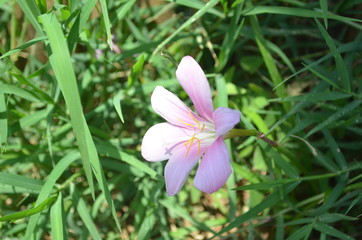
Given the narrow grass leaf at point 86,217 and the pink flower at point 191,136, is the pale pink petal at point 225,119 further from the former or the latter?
the narrow grass leaf at point 86,217

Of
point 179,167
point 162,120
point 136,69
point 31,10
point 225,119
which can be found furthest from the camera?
point 162,120

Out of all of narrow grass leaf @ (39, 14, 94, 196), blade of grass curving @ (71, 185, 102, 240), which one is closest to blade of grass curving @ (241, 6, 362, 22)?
narrow grass leaf @ (39, 14, 94, 196)

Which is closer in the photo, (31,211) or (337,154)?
(31,211)

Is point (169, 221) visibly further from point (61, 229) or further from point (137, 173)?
point (61, 229)

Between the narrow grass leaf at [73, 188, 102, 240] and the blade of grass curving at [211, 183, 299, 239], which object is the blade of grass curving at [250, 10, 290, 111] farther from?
the narrow grass leaf at [73, 188, 102, 240]

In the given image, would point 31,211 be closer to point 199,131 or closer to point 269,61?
point 199,131

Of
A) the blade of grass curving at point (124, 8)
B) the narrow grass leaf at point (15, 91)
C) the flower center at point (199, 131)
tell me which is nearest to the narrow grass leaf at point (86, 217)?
the narrow grass leaf at point (15, 91)

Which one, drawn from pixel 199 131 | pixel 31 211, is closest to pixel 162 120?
pixel 199 131
